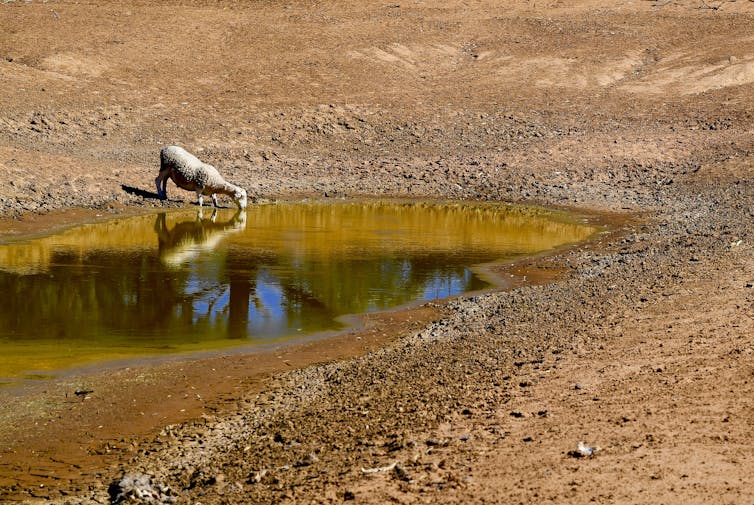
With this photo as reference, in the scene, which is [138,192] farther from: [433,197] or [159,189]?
[433,197]

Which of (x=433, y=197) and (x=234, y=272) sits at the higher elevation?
(x=433, y=197)

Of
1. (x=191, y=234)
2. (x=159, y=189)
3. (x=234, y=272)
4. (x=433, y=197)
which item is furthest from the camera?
(x=433, y=197)

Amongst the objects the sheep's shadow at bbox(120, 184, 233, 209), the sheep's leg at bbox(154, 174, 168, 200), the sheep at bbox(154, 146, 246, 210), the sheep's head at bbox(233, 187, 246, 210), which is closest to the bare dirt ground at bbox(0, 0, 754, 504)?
the sheep's shadow at bbox(120, 184, 233, 209)

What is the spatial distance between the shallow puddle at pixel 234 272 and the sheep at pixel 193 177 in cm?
50

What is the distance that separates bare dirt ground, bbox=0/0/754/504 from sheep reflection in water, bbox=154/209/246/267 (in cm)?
190

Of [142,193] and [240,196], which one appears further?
[142,193]

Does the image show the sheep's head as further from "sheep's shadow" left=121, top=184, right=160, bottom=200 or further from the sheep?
"sheep's shadow" left=121, top=184, right=160, bottom=200

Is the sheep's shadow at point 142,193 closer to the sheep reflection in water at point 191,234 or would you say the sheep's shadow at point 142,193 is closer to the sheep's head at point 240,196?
the sheep's head at point 240,196

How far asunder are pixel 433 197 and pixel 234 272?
9800 millimetres

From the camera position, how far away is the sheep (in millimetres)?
23953

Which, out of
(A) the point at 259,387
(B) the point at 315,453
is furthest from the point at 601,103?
(B) the point at 315,453

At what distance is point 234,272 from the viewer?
57.8 feet

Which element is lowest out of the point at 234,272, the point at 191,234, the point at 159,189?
the point at 234,272

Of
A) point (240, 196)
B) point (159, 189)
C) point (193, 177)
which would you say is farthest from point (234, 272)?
point (159, 189)
